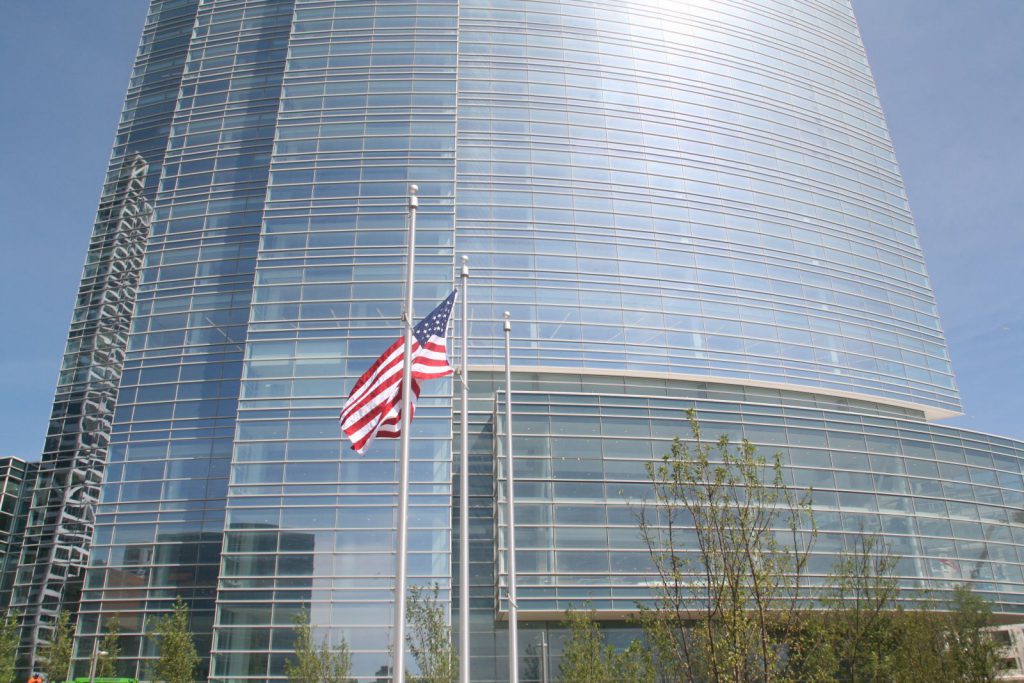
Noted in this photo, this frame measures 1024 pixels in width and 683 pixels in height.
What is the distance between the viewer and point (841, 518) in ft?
139

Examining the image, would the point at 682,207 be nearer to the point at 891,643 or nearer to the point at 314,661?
the point at 891,643

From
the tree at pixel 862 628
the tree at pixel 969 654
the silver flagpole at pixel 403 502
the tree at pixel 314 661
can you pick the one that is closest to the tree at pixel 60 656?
the tree at pixel 314 661

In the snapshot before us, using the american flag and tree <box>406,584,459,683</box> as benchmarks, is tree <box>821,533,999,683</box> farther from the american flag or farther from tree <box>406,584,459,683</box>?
tree <box>406,584,459,683</box>

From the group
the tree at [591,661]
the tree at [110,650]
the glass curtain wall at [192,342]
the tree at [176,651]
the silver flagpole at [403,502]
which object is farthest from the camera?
the glass curtain wall at [192,342]

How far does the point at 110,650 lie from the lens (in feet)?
123

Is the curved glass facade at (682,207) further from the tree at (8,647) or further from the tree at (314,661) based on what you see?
the tree at (8,647)

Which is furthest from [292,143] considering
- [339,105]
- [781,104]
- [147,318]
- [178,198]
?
[781,104]

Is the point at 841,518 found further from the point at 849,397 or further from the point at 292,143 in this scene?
the point at 292,143

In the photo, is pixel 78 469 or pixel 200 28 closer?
pixel 78 469

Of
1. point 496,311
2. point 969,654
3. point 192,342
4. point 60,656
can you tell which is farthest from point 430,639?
point 192,342

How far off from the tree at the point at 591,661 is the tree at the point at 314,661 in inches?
378

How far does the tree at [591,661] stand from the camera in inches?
1146

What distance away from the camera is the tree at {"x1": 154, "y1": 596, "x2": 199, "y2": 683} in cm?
3494

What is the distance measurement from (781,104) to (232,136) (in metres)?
39.9
